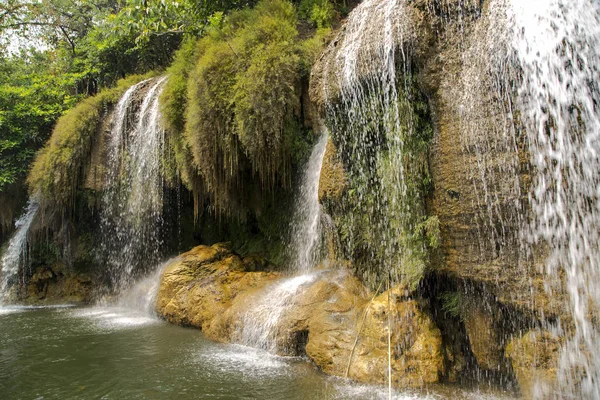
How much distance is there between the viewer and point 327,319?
5.54 m

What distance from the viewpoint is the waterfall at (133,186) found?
11.0 meters

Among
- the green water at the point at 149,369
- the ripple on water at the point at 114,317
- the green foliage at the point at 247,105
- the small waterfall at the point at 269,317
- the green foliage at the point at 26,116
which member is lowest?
the green water at the point at 149,369

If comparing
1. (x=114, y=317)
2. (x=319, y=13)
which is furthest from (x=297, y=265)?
(x=319, y=13)

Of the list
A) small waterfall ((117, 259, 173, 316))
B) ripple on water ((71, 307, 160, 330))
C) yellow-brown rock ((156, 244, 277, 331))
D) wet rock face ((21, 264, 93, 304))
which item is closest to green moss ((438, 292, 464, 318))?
yellow-brown rock ((156, 244, 277, 331))

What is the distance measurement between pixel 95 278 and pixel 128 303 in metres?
3.12

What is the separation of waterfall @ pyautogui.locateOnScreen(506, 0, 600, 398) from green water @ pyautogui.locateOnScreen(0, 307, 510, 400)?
51.3 inches

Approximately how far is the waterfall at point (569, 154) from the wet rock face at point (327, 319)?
1.48m

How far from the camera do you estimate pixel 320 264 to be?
7.95m

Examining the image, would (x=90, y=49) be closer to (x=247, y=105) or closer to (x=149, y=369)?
(x=247, y=105)

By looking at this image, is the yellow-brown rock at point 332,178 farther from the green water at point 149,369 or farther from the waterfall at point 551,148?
the green water at point 149,369

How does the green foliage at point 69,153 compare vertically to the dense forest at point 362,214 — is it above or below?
above

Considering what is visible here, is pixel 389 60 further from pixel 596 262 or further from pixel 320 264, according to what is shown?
pixel 320 264

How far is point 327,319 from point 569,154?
A: 11.0 feet

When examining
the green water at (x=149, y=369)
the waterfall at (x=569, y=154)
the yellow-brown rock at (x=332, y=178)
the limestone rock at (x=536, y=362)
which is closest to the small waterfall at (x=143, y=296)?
the green water at (x=149, y=369)
